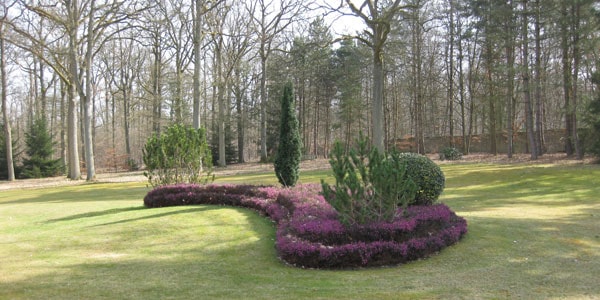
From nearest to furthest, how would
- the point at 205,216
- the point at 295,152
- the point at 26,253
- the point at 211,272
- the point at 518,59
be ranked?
the point at 211,272
the point at 26,253
the point at 205,216
the point at 295,152
the point at 518,59

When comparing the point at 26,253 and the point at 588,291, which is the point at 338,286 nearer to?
the point at 588,291

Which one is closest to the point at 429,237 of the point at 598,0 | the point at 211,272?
the point at 211,272

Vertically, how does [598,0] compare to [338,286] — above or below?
above

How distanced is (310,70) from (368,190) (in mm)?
33277

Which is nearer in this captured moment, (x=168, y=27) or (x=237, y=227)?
(x=237, y=227)

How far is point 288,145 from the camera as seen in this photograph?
11578 millimetres

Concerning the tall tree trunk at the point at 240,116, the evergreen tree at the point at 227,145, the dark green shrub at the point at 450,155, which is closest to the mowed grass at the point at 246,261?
the dark green shrub at the point at 450,155

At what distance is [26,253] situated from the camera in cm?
641

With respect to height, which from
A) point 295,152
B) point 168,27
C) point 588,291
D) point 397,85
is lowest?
point 588,291

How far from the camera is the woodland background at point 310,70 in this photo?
73.3 feet

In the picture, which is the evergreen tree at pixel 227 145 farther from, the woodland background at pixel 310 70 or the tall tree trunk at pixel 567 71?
the tall tree trunk at pixel 567 71

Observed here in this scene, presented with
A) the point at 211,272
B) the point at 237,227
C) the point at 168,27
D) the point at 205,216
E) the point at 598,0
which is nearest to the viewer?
the point at 211,272

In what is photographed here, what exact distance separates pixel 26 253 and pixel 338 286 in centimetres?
520

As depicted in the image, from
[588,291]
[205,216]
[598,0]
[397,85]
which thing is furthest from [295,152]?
[397,85]
